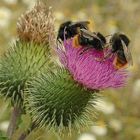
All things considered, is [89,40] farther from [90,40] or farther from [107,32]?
[107,32]

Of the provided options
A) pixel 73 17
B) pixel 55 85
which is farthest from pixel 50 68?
pixel 73 17

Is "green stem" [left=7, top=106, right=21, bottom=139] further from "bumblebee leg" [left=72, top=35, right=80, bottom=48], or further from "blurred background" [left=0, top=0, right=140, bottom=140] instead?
"blurred background" [left=0, top=0, right=140, bottom=140]

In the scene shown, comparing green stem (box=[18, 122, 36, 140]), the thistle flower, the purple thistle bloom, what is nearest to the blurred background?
the thistle flower

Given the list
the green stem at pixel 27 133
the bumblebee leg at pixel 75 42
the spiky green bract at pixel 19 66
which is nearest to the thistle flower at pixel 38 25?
the spiky green bract at pixel 19 66

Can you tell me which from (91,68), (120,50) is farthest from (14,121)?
(120,50)

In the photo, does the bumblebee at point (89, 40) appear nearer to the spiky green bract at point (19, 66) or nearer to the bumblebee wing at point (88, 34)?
the bumblebee wing at point (88, 34)

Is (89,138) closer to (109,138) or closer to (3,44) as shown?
(109,138)
